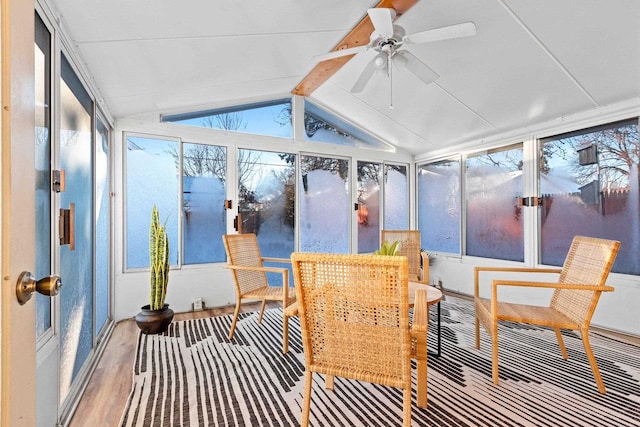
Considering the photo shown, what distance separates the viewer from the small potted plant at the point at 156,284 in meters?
2.89

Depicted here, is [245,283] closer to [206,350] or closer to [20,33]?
[206,350]

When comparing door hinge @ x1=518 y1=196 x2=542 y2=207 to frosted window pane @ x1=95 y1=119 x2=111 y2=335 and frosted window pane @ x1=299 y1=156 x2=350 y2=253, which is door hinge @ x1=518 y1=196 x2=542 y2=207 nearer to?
frosted window pane @ x1=299 y1=156 x2=350 y2=253

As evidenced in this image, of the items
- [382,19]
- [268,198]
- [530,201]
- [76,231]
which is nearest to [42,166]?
[76,231]

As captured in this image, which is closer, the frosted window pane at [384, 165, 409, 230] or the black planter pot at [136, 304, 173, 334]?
the black planter pot at [136, 304, 173, 334]

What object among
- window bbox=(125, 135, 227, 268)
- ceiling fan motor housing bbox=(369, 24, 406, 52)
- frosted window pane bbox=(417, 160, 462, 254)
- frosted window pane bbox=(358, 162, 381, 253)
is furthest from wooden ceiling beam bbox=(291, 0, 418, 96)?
frosted window pane bbox=(417, 160, 462, 254)

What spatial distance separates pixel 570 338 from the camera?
112 inches

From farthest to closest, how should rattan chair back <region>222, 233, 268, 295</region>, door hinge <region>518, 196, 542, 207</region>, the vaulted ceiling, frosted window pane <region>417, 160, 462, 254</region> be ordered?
frosted window pane <region>417, 160, 462, 254</region>
door hinge <region>518, 196, 542, 207</region>
rattan chair back <region>222, 233, 268, 295</region>
the vaulted ceiling

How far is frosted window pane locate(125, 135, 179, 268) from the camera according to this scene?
349 centimetres

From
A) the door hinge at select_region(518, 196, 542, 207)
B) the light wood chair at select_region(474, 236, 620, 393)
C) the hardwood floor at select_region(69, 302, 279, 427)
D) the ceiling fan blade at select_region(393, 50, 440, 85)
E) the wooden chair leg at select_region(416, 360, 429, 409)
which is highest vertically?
the ceiling fan blade at select_region(393, 50, 440, 85)

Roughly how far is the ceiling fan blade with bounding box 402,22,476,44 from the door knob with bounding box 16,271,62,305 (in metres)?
2.11

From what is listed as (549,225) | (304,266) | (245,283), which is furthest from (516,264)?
(304,266)

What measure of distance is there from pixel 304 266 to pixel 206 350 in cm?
165

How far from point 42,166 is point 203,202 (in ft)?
7.87

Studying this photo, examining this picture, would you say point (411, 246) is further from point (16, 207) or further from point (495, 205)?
point (16, 207)
